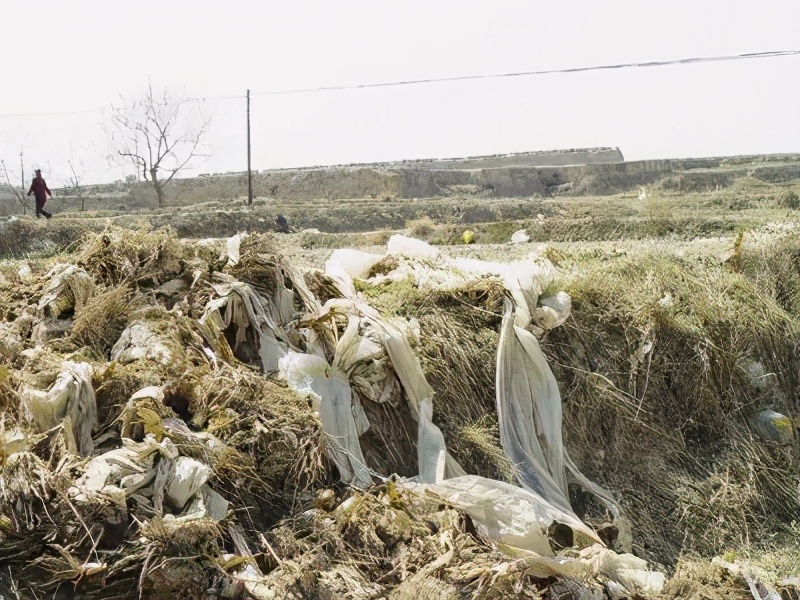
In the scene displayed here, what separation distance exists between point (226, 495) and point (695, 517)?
3.36 meters

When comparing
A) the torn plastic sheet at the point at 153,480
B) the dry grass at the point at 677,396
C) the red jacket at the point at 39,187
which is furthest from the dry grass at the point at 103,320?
the red jacket at the point at 39,187

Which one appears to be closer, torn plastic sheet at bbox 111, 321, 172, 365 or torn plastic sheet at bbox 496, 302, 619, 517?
torn plastic sheet at bbox 111, 321, 172, 365

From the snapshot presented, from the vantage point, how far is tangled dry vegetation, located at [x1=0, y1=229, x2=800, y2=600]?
3.43m

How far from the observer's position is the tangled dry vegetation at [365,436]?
135 inches

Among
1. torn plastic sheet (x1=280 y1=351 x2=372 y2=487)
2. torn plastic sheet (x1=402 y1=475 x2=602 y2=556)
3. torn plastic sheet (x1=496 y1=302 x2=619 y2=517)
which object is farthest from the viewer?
torn plastic sheet (x1=496 y1=302 x2=619 y2=517)

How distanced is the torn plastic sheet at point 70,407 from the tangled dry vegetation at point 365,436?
1.1 inches

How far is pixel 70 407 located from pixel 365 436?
172cm

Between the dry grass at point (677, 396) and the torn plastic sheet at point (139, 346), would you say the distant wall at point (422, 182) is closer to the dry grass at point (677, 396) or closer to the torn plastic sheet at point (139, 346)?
the dry grass at point (677, 396)

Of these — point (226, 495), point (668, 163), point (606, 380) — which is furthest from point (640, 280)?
point (668, 163)

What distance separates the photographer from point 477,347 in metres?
5.50

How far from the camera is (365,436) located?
16.0 feet

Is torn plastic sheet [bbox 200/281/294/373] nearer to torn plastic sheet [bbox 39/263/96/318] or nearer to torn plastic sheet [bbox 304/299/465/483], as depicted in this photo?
torn plastic sheet [bbox 304/299/465/483]

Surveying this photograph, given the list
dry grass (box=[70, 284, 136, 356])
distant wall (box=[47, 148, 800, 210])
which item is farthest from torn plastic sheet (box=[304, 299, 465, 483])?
distant wall (box=[47, 148, 800, 210])

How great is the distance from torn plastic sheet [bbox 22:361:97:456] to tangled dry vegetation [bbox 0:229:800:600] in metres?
0.03
